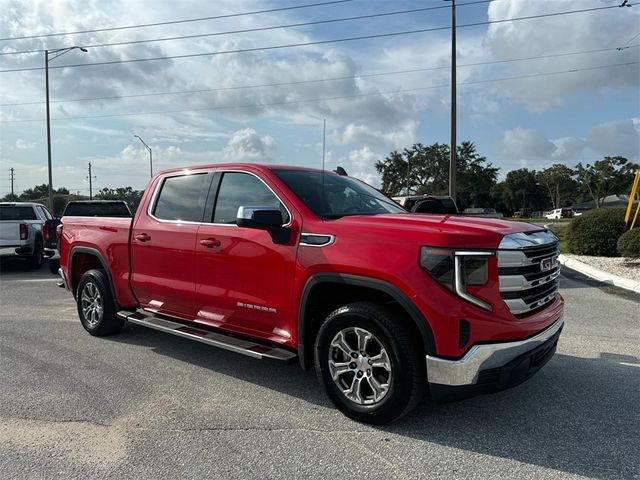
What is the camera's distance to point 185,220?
4.86 metres

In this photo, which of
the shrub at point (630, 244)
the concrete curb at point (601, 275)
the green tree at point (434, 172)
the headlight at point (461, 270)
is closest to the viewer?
the headlight at point (461, 270)

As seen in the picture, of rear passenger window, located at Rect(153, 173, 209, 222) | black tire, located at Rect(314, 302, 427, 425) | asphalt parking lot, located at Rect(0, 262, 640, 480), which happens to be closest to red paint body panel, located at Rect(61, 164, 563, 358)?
rear passenger window, located at Rect(153, 173, 209, 222)

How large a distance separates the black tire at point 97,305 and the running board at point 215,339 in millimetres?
492

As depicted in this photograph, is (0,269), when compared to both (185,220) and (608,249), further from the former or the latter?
(608,249)

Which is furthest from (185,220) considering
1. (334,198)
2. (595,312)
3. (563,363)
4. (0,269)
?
(0,269)

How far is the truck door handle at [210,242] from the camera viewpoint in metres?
4.41

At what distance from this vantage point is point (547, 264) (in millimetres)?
3664

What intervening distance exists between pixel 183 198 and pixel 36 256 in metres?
9.72

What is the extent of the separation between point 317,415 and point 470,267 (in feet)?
5.23

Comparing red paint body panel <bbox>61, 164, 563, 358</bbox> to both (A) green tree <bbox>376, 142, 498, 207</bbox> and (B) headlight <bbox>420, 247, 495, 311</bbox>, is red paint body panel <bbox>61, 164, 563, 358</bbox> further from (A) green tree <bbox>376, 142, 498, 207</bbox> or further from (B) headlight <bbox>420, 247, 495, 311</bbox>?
(A) green tree <bbox>376, 142, 498, 207</bbox>

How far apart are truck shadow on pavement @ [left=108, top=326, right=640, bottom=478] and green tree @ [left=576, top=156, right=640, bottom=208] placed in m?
84.1

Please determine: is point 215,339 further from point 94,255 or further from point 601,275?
point 601,275

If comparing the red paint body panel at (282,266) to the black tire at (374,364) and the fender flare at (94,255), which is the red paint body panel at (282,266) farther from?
the black tire at (374,364)

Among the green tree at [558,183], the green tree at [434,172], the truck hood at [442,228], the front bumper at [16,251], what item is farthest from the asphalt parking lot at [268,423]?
the green tree at [558,183]
